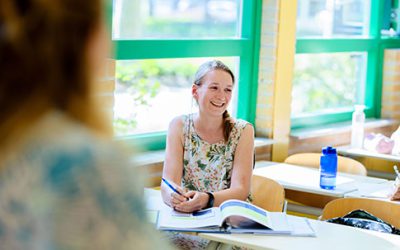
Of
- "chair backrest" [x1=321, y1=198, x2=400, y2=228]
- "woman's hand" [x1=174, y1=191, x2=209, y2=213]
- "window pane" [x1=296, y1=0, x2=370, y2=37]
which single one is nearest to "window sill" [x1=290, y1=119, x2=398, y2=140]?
"window pane" [x1=296, y1=0, x2=370, y2=37]

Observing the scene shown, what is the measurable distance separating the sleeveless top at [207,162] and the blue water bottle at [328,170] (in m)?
0.68

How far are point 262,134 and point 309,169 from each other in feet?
2.23

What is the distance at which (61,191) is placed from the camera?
0.96 m

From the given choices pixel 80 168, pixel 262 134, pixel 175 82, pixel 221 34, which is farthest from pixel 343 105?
pixel 80 168

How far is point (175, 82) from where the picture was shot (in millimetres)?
5039

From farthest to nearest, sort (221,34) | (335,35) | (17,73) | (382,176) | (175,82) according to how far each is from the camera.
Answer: (335,35) < (382,176) < (221,34) < (175,82) < (17,73)

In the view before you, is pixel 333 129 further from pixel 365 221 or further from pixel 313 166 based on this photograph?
pixel 365 221

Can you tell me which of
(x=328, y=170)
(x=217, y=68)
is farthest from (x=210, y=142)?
(x=328, y=170)

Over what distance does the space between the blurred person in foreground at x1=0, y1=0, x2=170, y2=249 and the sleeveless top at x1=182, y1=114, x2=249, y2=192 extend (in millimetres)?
3151

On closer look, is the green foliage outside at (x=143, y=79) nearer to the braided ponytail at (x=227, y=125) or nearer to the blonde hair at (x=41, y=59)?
the braided ponytail at (x=227, y=125)

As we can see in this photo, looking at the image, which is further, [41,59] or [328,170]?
[328,170]

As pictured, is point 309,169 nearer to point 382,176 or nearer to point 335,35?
point 382,176

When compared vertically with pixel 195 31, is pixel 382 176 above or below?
below

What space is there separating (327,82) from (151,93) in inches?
85.0
